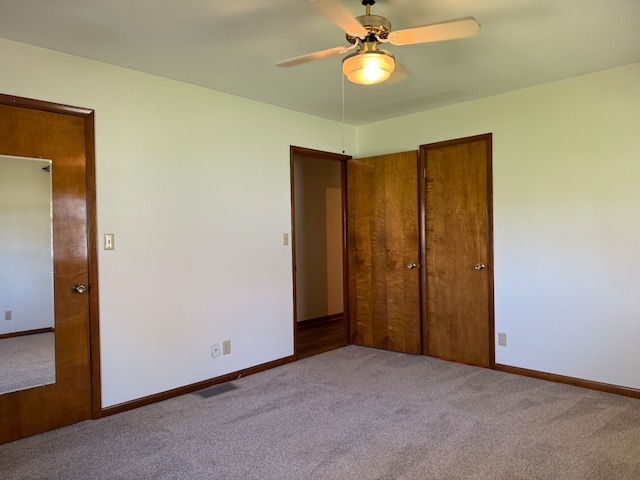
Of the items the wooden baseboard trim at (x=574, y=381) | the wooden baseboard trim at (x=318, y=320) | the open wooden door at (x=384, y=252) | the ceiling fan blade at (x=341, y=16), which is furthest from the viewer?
the wooden baseboard trim at (x=318, y=320)

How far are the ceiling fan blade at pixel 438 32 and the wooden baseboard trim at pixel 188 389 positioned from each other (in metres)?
2.83

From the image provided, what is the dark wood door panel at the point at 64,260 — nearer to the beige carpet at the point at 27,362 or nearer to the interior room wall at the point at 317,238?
the beige carpet at the point at 27,362

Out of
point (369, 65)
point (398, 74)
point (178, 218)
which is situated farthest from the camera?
point (178, 218)

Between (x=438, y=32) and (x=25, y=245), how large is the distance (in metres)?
2.74

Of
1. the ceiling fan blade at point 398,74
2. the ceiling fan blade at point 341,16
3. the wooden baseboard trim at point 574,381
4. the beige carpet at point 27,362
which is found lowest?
the wooden baseboard trim at point 574,381

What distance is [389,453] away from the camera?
2.37 m

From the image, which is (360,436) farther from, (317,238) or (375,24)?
(317,238)

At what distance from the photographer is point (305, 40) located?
263 cm

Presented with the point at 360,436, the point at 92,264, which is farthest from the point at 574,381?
the point at 92,264

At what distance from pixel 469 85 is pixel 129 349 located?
10.9 ft

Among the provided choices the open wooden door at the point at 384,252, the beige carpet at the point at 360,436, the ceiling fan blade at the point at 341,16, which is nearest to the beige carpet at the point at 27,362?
the beige carpet at the point at 360,436

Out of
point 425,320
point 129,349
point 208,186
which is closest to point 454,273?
point 425,320

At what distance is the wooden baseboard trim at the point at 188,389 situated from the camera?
9.77 feet

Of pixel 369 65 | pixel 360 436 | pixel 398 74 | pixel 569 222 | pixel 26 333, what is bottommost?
pixel 360 436
